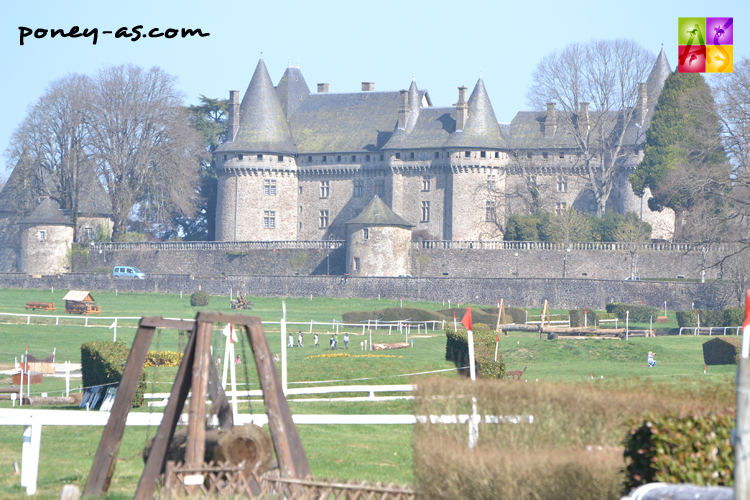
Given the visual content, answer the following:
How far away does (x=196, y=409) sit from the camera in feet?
25.5

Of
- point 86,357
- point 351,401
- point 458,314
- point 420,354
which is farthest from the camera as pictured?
point 458,314

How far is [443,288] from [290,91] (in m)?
24.9

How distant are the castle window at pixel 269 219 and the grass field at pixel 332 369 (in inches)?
582

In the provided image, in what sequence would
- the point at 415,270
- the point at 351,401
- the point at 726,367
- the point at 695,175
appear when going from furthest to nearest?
the point at 415,270
the point at 695,175
the point at 726,367
the point at 351,401

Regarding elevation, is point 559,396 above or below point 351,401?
above

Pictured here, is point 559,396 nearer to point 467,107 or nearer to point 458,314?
point 458,314

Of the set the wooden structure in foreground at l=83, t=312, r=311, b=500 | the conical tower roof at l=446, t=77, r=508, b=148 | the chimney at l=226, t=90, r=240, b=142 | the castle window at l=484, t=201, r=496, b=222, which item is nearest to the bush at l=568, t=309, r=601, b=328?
the castle window at l=484, t=201, r=496, b=222

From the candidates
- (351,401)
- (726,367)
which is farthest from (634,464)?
(726,367)

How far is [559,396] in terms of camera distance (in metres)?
7.25

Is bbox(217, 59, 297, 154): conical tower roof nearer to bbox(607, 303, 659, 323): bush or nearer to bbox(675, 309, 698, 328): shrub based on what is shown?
bbox(607, 303, 659, 323): bush

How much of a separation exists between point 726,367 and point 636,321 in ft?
68.5

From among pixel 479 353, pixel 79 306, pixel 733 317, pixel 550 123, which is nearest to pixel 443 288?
pixel 733 317

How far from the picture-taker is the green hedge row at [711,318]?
40.3 meters

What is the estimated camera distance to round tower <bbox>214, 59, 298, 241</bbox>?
216 ft
